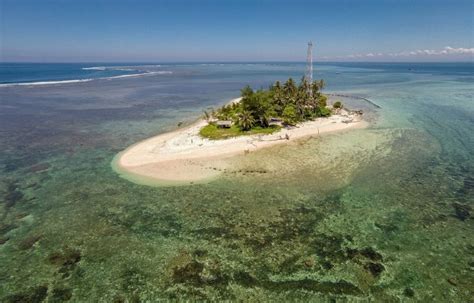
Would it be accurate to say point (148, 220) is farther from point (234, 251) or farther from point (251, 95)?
point (251, 95)

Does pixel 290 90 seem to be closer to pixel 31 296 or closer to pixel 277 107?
pixel 277 107

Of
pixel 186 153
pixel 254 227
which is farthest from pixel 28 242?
pixel 186 153

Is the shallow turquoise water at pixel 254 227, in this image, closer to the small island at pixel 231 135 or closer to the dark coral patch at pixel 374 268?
the dark coral patch at pixel 374 268

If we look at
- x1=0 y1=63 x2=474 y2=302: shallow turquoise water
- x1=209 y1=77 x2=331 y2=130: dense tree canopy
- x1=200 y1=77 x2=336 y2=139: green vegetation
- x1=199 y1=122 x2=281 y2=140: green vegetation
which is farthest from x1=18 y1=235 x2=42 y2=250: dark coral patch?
x1=209 y1=77 x2=331 y2=130: dense tree canopy

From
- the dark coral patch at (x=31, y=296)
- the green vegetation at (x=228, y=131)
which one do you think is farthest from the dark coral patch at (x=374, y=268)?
the green vegetation at (x=228, y=131)

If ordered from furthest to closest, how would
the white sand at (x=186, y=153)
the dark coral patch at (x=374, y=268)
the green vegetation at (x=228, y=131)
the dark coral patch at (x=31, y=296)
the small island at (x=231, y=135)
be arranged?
the green vegetation at (x=228, y=131) < the small island at (x=231, y=135) < the white sand at (x=186, y=153) < the dark coral patch at (x=374, y=268) < the dark coral patch at (x=31, y=296)

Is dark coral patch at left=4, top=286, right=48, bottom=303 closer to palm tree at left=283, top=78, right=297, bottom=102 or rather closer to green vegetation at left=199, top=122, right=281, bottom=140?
green vegetation at left=199, top=122, right=281, bottom=140
